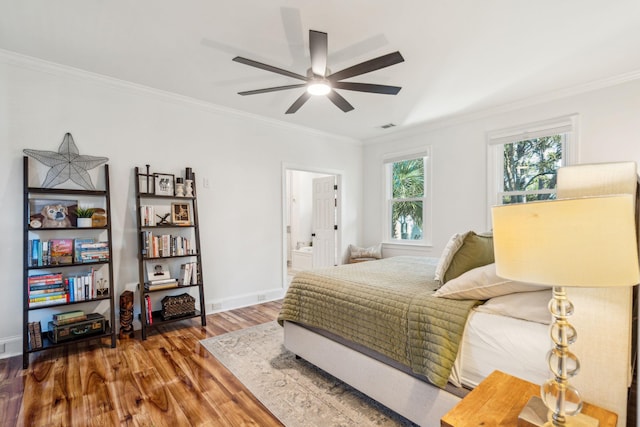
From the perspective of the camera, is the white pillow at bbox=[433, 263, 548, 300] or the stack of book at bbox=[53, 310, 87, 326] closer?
the white pillow at bbox=[433, 263, 548, 300]

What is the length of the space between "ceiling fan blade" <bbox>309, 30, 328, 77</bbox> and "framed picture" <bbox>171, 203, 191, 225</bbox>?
2.24 metres

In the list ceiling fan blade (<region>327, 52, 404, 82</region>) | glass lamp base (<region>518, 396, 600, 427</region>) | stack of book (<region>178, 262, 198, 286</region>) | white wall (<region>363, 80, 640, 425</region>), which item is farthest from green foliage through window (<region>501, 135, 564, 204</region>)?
stack of book (<region>178, 262, 198, 286</region>)

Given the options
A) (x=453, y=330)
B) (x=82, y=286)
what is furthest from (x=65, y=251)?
(x=453, y=330)

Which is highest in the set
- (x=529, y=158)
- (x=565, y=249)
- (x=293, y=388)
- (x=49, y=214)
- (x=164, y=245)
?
(x=529, y=158)

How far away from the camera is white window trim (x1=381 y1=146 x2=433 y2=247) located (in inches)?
189

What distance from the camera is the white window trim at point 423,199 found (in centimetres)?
481

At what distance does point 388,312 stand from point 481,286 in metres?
0.54

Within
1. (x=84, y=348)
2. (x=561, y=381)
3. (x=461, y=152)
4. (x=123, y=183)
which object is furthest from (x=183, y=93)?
(x=561, y=381)

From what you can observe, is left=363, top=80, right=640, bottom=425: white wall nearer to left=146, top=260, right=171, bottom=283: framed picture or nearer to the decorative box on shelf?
left=146, top=260, right=171, bottom=283: framed picture

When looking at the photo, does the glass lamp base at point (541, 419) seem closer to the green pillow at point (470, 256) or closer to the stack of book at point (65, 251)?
the green pillow at point (470, 256)

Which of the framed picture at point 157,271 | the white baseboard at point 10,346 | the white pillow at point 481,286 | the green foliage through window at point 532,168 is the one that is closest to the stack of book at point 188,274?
the framed picture at point 157,271

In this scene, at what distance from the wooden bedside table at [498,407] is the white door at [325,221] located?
14.2 feet

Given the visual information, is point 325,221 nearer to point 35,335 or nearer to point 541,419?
point 35,335

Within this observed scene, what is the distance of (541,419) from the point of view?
99 cm
